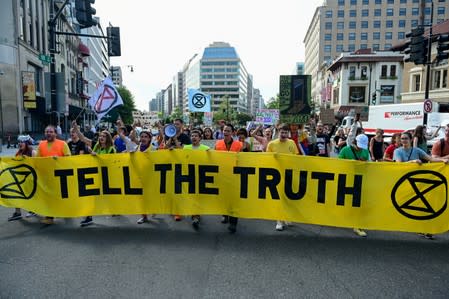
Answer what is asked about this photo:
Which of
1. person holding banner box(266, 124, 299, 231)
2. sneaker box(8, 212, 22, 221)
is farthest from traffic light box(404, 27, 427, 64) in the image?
sneaker box(8, 212, 22, 221)

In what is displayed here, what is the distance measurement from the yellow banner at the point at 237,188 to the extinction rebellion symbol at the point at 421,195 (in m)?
0.01

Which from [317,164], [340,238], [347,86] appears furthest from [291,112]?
[347,86]

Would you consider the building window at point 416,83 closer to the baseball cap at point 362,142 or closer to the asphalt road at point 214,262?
the baseball cap at point 362,142

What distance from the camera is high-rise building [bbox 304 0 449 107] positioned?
289ft

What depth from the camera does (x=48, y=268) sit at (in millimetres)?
4121

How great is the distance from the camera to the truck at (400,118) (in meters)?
21.1

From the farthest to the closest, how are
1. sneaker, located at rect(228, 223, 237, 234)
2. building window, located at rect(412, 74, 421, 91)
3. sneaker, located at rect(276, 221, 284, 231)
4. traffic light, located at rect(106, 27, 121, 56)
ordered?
building window, located at rect(412, 74, 421, 91)
traffic light, located at rect(106, 27, 121, 56)
sneaker, located at rect(276, 221, 284, 231)
sneaker, located at rect(228, 223, 237, 234)

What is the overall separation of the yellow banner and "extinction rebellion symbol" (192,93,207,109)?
791 cm

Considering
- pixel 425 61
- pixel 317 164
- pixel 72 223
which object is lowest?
pixel 72 223

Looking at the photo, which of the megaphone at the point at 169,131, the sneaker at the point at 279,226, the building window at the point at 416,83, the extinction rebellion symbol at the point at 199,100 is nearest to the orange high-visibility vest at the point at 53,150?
the megaphone at the point at 169,131

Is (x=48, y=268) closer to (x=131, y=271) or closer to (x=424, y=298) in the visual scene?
(x=131, y=271)

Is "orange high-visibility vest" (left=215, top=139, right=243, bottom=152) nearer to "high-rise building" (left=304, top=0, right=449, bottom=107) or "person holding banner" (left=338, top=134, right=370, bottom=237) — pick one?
"person holding banner" (left=338, top=134, right=370, bottom=237)

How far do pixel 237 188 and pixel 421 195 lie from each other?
2.77 m

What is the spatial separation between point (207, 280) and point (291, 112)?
19.2 ft
